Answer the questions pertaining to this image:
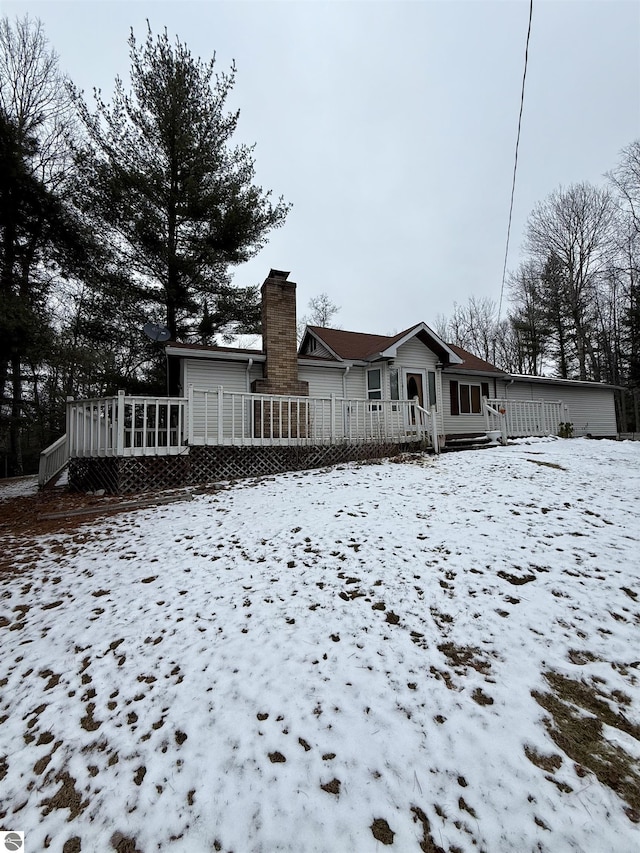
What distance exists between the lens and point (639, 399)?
987 inches

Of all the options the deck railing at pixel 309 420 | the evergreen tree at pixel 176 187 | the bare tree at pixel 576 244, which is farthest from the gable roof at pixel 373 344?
the bare tree at pixel 576 244

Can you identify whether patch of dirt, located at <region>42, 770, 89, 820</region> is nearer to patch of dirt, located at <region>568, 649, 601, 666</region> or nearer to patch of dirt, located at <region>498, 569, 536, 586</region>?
patch of dirt, located at <region>568, 649, 601, 666</region>

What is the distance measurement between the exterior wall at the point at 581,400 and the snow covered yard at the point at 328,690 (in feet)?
45.2

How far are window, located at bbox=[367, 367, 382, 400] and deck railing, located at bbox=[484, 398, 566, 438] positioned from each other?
338cm

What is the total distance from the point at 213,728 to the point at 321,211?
2845 centimetres

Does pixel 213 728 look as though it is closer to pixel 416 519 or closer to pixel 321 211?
pixel 416 519

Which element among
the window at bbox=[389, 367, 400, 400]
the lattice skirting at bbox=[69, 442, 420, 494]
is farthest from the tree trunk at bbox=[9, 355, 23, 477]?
the window at bbox=[389, 367, 400, 400]

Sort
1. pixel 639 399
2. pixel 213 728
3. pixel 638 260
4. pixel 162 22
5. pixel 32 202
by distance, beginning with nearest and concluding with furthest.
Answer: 1. pixel 213 728
2. pixel 32 202
3. pixel 162 22
4. pixel 638 260
5. pixel 639 399

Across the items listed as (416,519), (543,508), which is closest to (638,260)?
(543,508)

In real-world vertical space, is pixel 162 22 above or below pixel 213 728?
above

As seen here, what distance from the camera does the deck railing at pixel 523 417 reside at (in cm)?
1188

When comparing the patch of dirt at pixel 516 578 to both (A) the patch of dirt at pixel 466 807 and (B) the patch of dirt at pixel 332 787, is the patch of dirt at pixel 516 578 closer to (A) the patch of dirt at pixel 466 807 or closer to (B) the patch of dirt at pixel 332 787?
(A) the patch of dirt at pixel 466 807

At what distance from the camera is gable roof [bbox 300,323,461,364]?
1231cm

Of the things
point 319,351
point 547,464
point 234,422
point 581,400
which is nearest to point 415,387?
point 319,351
